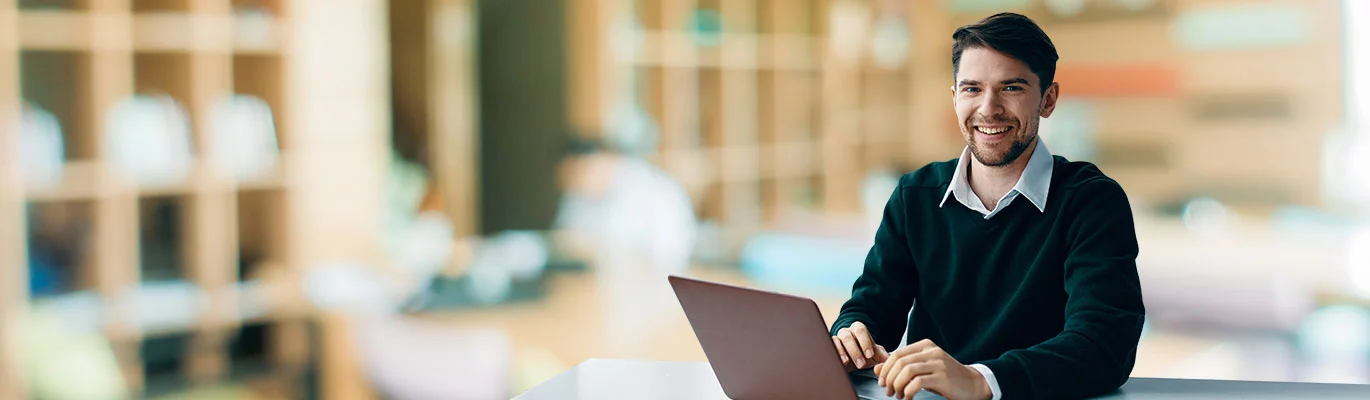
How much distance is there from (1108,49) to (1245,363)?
315 centimetres

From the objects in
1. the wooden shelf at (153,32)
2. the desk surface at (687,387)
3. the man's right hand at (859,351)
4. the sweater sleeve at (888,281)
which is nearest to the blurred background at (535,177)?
the wooden shelf at (153,32)

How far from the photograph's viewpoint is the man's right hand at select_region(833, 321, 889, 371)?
1231 mm

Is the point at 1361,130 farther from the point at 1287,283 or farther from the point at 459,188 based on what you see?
the point at 459,188

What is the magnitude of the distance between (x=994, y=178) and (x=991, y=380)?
287 mm

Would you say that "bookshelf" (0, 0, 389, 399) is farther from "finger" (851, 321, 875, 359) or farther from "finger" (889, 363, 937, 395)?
"finger" (889, 363, 937, 395)

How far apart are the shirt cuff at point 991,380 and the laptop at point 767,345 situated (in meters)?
0.08

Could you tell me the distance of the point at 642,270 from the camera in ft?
15.2

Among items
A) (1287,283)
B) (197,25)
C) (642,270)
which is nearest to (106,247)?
(197,25)

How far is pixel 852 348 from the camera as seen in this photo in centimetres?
124

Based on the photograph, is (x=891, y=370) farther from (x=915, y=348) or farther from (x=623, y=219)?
(x=623, y=219)

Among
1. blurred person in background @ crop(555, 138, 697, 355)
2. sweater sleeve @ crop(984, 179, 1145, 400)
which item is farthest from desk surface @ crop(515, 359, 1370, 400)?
blurred person in background @ crop(555, 138, 697, 355)

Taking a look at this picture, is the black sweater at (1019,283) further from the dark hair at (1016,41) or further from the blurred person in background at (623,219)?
the blurred person in background at (623,219)

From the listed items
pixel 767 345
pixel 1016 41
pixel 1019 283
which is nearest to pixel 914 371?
pixel 767 345

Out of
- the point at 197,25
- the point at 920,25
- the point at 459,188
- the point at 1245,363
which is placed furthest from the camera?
the point at 920,25
